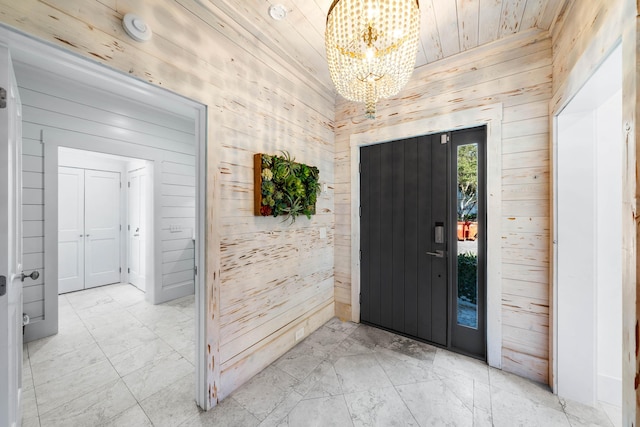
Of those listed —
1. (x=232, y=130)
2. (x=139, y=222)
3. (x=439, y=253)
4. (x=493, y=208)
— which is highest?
(x=232, y=130)

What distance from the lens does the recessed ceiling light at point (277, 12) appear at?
1649 millimetres

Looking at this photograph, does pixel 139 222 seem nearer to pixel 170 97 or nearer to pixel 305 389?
pixel 170 97

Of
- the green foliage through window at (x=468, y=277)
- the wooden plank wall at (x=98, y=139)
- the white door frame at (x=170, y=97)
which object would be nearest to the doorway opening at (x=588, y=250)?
the green foliage through window at (x=468, y=277)

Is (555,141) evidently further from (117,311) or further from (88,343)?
(117,311)

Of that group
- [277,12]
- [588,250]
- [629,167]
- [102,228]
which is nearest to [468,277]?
[588,250]

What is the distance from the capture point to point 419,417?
1.54 meters

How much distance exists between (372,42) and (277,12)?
3.16ft

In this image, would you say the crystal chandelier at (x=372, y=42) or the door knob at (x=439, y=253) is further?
the door knob at (x=439, y=253)

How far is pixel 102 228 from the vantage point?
13.6 feet

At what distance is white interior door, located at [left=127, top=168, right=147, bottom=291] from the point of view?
398 cm

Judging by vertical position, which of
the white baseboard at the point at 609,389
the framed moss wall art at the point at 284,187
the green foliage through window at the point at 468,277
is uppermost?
the framed moss wall art at the point at 284,187

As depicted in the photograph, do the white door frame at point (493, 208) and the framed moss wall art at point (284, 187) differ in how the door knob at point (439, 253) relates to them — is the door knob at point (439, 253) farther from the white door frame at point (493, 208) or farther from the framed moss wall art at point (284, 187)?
the framed moss wall art at point (284, 187)

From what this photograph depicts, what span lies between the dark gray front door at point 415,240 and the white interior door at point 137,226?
364 cm

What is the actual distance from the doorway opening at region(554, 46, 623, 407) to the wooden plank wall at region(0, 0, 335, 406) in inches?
78.7
